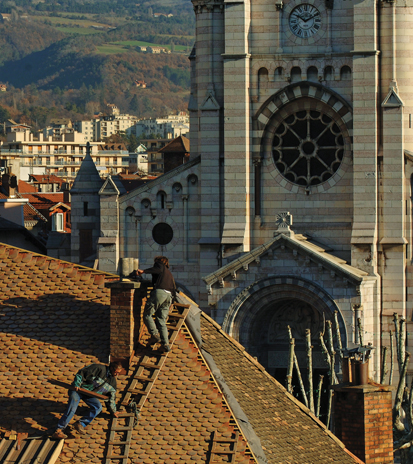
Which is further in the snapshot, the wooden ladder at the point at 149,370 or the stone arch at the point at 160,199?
the stone arch at the point at 160,199

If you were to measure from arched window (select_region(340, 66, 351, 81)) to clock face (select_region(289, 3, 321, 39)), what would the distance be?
182 centimetres

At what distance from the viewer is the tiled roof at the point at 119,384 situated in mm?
27203

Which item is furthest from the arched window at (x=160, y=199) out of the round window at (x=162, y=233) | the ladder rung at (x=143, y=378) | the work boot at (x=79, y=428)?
the work boot at (x=79, y=428)

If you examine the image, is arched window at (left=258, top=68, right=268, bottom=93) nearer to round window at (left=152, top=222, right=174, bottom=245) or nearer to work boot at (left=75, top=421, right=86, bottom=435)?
round window at (left=152, top=222, right=174, bottom=245)

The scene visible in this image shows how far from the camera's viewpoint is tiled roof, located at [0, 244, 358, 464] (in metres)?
27.2

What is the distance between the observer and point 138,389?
28.1m

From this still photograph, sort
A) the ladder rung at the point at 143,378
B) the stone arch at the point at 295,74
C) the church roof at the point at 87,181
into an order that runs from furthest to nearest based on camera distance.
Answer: the church roof at the point at 87,181 → the stone arch at the point at 295,74 → the ladder rung at the point at 143,378

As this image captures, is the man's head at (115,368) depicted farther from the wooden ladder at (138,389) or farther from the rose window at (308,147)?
the rose window at (308,147)

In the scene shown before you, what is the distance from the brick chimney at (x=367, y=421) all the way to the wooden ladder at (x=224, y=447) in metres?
5.47

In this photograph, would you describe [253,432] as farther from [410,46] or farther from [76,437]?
[410,46]

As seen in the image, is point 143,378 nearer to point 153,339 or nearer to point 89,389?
point 153,339

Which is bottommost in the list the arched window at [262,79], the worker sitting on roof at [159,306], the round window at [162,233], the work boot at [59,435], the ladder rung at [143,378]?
the work boot at [59,435]

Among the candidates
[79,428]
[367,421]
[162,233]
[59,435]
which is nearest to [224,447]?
[79,428]

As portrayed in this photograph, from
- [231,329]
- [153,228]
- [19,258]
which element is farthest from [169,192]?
[19,258]
